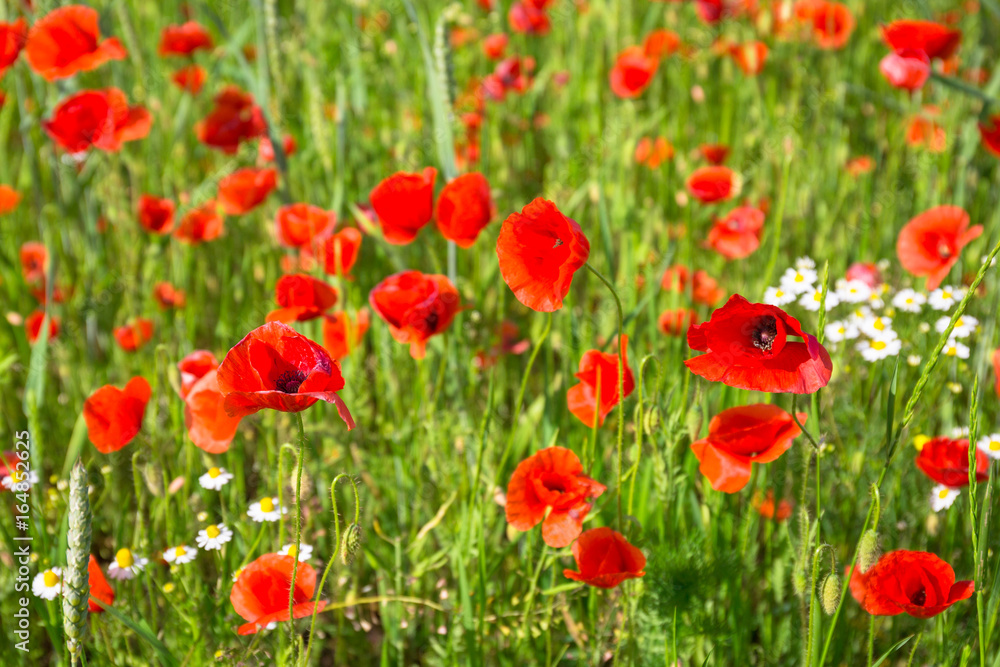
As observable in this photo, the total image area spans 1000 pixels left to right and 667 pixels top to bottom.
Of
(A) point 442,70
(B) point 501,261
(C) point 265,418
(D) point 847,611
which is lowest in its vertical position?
(D) point 847,611

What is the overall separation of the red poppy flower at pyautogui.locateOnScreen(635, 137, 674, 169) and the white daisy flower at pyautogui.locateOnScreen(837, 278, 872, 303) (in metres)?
0.89

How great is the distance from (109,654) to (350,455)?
0.57 metres

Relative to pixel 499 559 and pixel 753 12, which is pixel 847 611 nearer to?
pixel 499 559

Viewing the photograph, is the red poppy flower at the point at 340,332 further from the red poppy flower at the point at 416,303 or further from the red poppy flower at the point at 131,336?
the red poppy flower at the point at 131,336

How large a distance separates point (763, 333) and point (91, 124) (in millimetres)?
1662

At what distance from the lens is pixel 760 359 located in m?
1.05

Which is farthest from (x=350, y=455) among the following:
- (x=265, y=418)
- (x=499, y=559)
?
(x=499, y=559)

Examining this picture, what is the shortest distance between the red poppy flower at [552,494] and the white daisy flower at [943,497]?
590 millimetres

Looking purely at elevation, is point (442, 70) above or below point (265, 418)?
above

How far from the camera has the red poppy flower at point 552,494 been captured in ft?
Answer: 3.98

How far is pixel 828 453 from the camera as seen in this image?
5.19 ft

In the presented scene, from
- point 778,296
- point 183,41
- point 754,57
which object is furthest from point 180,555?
point 754,57

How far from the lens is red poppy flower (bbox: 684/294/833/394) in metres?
1.04

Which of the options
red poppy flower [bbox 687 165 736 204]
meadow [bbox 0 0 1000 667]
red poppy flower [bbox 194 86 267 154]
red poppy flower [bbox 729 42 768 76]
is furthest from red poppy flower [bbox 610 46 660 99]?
red poppy flower [bbox 194 86 267 154]
